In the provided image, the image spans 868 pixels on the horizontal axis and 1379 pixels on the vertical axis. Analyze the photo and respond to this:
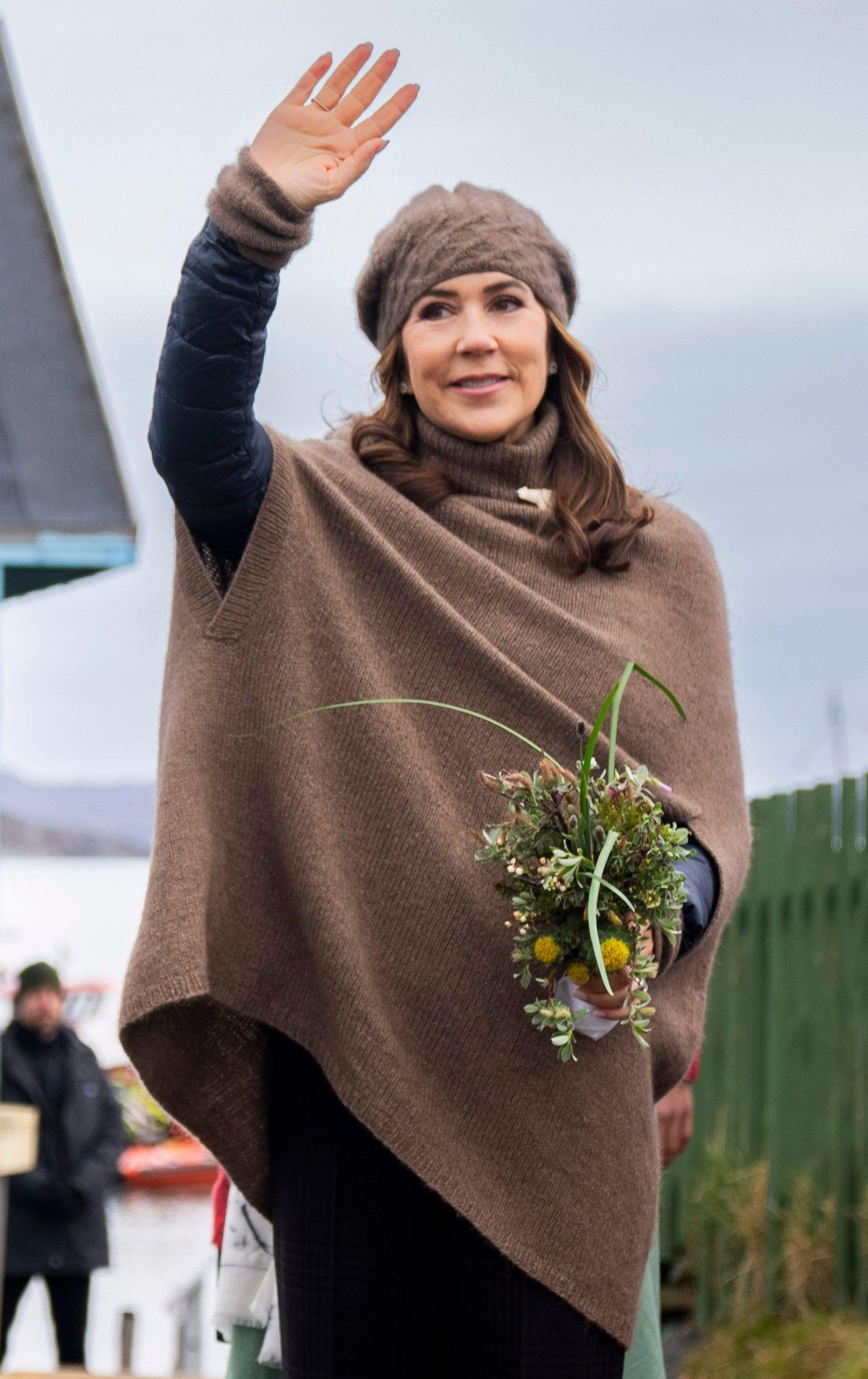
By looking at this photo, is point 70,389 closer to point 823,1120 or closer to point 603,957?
point 823,1120

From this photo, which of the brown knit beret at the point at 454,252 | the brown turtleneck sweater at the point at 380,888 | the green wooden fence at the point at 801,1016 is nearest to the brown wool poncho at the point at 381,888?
the brown turtleneck sweater at the point at 380,888

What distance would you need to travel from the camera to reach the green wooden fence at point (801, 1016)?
17.3ft

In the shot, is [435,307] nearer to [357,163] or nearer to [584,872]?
[357,163]

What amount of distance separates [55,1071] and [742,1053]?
2.58 m

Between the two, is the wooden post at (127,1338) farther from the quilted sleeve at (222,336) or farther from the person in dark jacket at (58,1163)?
the quilted sleeve at (222,336)

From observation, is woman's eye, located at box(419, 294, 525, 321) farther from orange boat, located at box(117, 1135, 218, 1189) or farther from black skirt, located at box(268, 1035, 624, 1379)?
orange boat, located at box(117, 1135, 218, 1189)

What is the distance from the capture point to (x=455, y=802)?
1.94 meters

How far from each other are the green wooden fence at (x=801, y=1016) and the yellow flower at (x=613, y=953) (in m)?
3.80

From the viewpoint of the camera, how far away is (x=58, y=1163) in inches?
230

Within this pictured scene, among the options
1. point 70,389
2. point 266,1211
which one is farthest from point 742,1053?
point 266,1211

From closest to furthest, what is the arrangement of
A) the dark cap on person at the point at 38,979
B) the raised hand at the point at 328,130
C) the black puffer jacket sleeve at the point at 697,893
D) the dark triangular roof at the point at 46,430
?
the raised hand at the point at 328,130
the black puffer jacket sleeve at the point at 697,893
the dark triangular roof at the point at 46,430
the dark cap on person at the point at 38,979

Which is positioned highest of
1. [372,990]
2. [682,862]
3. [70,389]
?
[70,389]

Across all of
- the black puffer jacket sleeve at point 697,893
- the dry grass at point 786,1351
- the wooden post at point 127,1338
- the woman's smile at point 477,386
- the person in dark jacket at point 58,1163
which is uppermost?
the woman's smile at point 477,386

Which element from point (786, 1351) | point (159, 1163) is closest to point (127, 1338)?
point (786, 1351)
